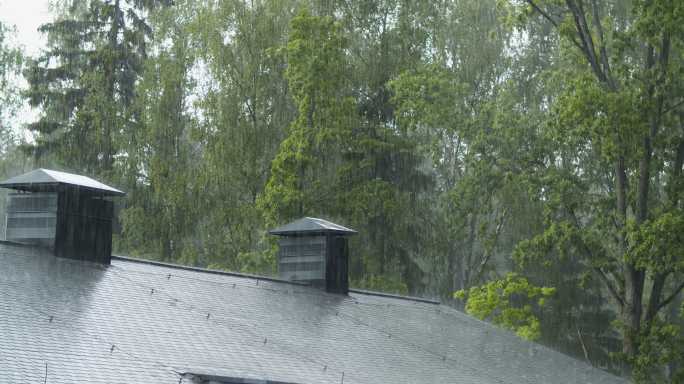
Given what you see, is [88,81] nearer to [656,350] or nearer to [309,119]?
[309,119]

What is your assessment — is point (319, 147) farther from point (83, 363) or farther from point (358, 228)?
point (83, 363)

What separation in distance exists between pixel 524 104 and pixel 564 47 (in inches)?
458

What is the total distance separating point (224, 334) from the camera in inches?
646

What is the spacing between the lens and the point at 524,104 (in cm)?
4322

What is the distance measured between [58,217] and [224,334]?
11.1ft

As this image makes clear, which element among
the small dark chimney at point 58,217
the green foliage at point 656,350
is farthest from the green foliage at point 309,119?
the small dark chimney at point 58,217

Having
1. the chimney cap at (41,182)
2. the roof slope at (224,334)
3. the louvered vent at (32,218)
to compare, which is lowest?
the roof slope at (224,334)

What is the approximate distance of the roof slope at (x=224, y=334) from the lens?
13.4m

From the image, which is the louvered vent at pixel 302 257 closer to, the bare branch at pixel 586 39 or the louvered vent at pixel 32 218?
the louvered vent at pixel 32 218

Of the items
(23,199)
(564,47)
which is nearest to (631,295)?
(564,47)

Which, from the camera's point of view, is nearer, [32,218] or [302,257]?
[32,218]

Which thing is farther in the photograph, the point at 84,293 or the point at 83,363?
the point at 84,293

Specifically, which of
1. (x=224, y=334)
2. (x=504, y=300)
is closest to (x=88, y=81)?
(x=504, y=300)

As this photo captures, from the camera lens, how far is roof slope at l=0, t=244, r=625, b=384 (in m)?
13.4
